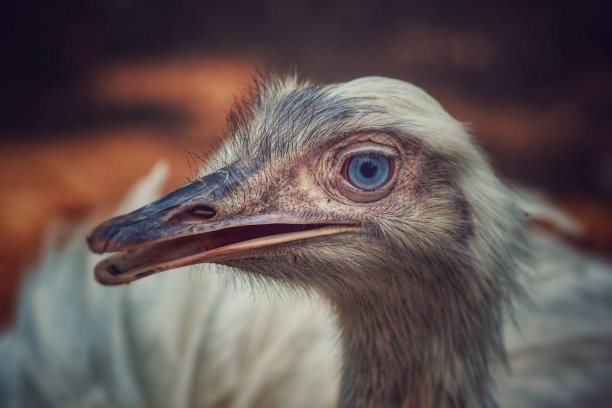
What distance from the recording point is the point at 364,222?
1.27 metres

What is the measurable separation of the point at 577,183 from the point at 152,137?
203cm

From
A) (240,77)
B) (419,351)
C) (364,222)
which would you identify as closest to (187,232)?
(364,222)

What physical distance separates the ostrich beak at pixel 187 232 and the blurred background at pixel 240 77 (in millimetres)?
2192

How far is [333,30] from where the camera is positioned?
4625 millimetres

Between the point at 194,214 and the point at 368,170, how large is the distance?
0.28 m

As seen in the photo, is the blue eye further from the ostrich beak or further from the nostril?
the nostril

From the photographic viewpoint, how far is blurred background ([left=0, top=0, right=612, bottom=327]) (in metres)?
3.65

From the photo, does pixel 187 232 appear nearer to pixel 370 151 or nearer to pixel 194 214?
pixel 194 214

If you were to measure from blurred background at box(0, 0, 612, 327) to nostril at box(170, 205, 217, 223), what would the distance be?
7.31 ft

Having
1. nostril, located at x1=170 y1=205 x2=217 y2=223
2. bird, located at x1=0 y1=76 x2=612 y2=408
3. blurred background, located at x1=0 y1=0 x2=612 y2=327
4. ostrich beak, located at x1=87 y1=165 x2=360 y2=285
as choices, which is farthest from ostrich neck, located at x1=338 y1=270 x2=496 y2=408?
blurred background, located at x1=0 y1=0 x2=612 y2=327

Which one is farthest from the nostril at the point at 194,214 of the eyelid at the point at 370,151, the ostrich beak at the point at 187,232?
the eyelid at the point at 370,151

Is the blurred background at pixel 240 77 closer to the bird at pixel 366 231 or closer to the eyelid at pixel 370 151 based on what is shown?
the bird at pixel 366 231

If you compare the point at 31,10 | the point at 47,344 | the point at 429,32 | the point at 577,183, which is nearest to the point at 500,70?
the point at 429,32

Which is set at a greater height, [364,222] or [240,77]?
[240,77]
